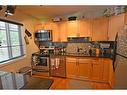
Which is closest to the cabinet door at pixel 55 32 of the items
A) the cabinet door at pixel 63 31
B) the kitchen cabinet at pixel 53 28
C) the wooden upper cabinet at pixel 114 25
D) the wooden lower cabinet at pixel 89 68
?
the kitchen cabinet at pixel 53 28

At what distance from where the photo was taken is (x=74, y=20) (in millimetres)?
3754

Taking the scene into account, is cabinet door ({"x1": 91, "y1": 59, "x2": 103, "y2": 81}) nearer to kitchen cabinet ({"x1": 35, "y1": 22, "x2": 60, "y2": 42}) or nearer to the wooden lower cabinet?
the wooden lower cabinet

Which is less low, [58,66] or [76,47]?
[76,47]

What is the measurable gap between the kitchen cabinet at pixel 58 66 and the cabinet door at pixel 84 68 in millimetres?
524

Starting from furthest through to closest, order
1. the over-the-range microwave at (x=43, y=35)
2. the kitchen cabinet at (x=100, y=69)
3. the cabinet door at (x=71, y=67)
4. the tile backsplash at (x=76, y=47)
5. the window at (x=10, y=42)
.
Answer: the over-the-range microwave at (x=43, y=35)
the tile backsplash at (x=76, y=47)
the cabinet door at (x=71, y=67)
the kitchen cabinet at (x=100, y=69)
the window at (x=10, y=42)

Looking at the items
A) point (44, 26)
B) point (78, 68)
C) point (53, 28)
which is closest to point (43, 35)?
point (44, 26)

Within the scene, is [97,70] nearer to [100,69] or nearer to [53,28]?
[100,69]

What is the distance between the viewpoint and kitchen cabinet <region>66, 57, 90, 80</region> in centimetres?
343

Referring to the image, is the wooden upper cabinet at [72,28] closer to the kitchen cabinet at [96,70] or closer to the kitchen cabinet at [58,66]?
the kitchen cabinet at [58,66]

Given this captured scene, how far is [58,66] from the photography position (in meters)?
3.76

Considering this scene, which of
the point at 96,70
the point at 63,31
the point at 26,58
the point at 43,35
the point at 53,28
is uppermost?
the point at 53,28

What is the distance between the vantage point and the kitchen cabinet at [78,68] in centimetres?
343

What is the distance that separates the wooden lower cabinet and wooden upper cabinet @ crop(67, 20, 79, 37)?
0.80 metres

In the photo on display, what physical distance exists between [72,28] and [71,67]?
126cm
